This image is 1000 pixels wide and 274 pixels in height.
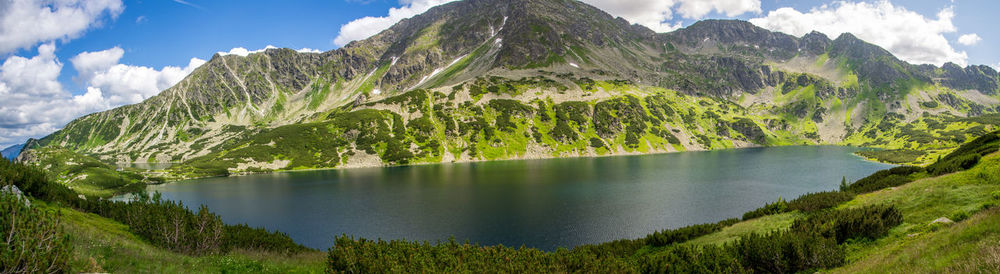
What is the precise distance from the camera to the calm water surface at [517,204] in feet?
180

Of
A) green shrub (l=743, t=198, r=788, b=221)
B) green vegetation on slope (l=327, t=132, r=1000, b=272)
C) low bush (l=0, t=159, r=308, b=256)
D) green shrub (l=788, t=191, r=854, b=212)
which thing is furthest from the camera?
green shrub (l=743, t=198, r=788, b=221)

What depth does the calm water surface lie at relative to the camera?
180 ft

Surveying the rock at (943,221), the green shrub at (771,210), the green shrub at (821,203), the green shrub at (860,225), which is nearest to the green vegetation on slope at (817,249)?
the green shrub at (860,225)

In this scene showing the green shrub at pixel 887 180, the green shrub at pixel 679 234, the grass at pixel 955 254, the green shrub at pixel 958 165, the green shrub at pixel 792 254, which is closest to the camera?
the grass at pixel 955 254

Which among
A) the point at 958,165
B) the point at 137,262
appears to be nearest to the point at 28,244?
the point at 137,262

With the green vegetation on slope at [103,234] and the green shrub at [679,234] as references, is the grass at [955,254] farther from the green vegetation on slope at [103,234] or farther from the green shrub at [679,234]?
the green vegetation on slope at [103,234]

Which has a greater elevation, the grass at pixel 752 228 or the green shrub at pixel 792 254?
the green shrub at pixel 792 254

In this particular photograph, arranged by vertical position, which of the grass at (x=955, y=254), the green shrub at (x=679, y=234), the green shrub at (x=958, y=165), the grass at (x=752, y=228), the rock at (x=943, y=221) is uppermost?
the green shrub at (x=958, y=165)

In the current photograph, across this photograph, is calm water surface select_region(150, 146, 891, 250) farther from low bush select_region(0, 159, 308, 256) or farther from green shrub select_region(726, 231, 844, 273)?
green shrub select_region(726, 231, 844, 273)

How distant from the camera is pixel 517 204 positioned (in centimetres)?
7056

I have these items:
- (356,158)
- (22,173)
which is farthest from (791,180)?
(356,158)

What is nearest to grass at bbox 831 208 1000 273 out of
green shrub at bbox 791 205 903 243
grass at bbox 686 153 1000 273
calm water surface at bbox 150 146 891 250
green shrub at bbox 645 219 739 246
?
grass at bbox 686 153 1000 273

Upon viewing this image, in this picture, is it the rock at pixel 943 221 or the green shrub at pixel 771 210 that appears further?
the green shrub at pixel 771 210

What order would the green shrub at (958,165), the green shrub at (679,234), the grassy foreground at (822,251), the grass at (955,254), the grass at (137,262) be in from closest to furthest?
1. the grass at (955,254)
2. the grassy foreground at (822,251)
3. the grass at (137,262)
4. the green shrub at (958,165)
5. the green shrub at (679,234)
